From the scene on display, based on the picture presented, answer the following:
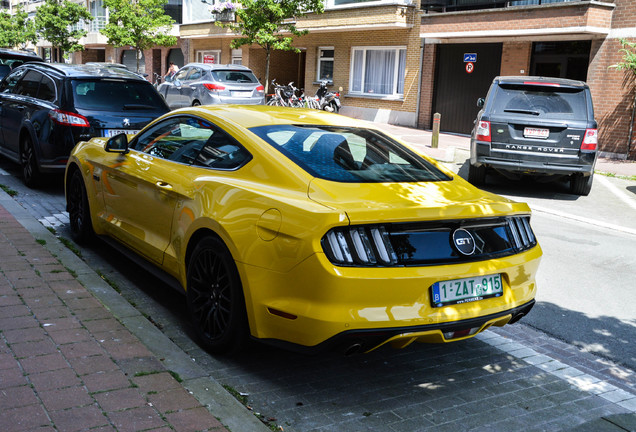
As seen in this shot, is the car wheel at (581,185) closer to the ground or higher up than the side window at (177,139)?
closer to the ground

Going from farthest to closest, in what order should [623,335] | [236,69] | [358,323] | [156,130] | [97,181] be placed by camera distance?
[236,69]
[97,181]
[156,130]
[623,335]
[358,323]

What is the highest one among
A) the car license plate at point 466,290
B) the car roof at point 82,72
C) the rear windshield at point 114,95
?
the car roof at point 82,72

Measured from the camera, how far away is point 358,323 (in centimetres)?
346

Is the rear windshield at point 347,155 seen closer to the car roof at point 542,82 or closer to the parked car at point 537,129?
the parked car at point 537,129

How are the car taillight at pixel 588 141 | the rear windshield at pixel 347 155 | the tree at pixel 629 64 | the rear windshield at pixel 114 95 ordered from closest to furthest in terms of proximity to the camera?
the rear windshield at pixel 347 155 < the rear windshield at pixel 114 95 < the car taillight at pixel 588 141 < the tree at pixel 629 64

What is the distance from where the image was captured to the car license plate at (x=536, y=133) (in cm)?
1080

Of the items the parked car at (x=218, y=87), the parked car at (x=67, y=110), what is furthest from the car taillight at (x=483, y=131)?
the parked car at (x=218, y=87)

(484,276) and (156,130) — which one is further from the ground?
(156,130)

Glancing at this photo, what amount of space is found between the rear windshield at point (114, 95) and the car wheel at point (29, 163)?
3.55 ft

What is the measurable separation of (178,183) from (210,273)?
81 centimetres

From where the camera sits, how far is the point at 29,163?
30.8ft

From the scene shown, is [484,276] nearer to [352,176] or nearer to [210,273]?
[352,176]

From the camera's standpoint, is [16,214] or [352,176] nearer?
[352,176]

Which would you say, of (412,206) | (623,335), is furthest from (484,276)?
(623,335)
